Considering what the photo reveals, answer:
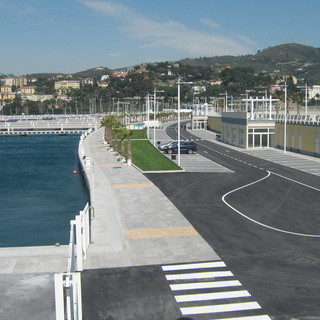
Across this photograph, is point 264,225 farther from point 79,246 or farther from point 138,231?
point 79,246

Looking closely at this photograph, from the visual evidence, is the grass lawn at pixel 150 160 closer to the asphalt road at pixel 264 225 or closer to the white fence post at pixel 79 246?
the asphalt road at pixel 264 225

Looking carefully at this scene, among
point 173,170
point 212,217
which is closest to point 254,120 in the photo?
point 173,170

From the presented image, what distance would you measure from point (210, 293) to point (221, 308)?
1.16 metres

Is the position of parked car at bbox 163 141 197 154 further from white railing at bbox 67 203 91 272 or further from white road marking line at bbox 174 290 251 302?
white road marking line at bbox 174 290 251 302

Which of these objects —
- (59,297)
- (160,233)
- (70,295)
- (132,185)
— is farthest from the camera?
(132,185)

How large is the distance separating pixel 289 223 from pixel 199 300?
11.3 metres

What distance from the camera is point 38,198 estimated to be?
137 ft

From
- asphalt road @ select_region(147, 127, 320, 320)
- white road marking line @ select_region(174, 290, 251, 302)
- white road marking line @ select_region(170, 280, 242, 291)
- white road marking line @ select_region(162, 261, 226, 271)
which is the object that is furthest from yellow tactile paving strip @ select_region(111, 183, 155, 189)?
white road marking line @ select_region(174, 290, 251, 302)

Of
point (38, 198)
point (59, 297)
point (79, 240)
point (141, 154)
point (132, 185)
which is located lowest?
point (38, 198)

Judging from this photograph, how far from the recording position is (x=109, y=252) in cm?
2070

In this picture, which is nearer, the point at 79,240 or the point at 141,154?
the point at 79,240

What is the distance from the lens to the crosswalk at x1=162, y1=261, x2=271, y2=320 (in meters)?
15.1

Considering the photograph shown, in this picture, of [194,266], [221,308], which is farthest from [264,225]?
[221,308]

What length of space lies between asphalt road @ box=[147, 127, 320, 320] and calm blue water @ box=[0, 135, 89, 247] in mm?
7257
